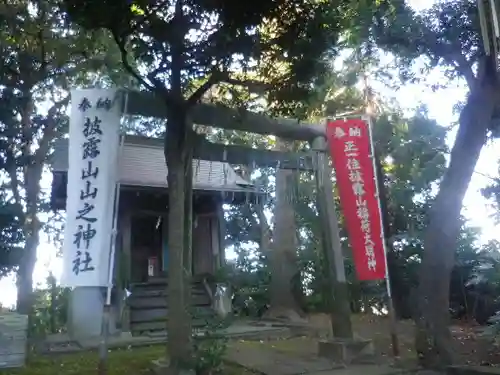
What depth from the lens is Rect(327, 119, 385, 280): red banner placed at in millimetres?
8258

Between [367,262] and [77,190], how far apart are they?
469 cm

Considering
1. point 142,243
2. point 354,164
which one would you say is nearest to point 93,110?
point 354,164

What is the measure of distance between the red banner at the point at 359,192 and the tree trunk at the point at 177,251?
300cm

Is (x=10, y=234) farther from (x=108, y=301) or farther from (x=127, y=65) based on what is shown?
(x=127, y=65)

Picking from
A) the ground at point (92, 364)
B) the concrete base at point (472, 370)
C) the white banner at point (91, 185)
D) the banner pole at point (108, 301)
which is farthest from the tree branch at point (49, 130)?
the concrete base at point (472, 370)

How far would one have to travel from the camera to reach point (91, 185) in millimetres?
7109

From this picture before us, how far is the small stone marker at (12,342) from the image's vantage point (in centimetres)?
722

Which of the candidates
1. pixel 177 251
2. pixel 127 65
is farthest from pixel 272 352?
pixel 127 65

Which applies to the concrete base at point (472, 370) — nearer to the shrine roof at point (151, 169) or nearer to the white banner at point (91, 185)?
the white banner at point (91, 185)

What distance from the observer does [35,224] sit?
10156 millimetres

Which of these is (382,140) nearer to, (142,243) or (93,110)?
(142,243)

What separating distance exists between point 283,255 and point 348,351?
22.6 ft

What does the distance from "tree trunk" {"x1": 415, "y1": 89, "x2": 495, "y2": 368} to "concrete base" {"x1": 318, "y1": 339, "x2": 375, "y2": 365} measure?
3.32 feet

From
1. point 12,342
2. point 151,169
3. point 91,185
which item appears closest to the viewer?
point 91,185
